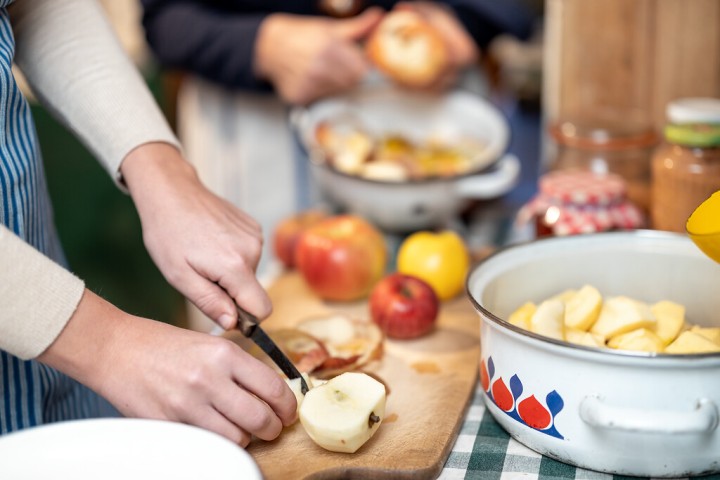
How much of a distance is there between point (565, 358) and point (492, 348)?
0.09 meters

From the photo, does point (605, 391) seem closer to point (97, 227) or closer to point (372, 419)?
point (372, 419)

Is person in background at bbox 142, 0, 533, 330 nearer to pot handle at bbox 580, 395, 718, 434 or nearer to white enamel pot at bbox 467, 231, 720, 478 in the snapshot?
white enamel pot at bbox 467, 231, 720, 478

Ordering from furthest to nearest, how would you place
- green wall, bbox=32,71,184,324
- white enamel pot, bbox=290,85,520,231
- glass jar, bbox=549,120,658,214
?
green wall, bbox=32,71,184,324
white enamel pot, bbox=290,85,520,231
glass jar, bbox=549,120,658,214

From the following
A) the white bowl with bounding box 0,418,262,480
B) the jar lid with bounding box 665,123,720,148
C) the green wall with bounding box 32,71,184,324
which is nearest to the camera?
the white bowl with bounding box 0,418,262,480

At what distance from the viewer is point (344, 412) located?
28.8 inches

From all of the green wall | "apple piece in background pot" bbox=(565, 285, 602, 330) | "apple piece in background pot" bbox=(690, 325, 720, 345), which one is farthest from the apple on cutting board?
the green wall

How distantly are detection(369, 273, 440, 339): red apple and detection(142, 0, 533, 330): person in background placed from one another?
0.35 m

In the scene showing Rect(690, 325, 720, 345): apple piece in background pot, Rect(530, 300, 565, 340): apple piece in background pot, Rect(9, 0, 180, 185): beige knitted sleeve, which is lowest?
Rect(690, 325, 720, 345): apple piece in background pot

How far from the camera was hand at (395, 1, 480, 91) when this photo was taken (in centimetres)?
149

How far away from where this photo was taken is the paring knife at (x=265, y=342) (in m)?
0.78

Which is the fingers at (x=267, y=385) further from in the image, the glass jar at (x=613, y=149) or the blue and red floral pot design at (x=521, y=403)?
the glass jar at (x=613, y=149)

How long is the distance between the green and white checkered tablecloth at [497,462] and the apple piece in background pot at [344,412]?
8 centimetres

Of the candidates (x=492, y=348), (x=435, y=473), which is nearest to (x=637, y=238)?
(x=492, y=348)

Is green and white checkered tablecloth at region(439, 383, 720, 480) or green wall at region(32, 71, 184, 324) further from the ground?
green and white checkered tablecloth at region(439, 383, 720, 480)
